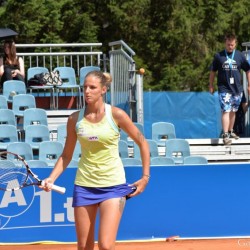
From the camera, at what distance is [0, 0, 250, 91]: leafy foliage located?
24188 millimetres

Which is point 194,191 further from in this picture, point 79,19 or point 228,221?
point 79,19

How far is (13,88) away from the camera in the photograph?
1592 centimetres

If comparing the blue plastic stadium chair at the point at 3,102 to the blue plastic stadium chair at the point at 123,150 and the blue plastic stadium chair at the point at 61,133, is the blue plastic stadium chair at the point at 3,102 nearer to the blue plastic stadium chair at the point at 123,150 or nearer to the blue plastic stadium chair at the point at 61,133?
the blue plastic stadium chair at the point at 61,133

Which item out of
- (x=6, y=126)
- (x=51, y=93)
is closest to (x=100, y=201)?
(x=6, y=126)

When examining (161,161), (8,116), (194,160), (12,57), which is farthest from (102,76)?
(12,57)

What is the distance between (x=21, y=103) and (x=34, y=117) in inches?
24.2

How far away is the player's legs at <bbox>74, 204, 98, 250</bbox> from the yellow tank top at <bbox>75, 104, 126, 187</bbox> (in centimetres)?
21

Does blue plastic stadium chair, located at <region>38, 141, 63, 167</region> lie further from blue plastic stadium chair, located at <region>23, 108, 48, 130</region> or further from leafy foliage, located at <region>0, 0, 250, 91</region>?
leafy foliage, located at <region>0, 0, 250, 91</region>

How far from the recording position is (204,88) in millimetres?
24391

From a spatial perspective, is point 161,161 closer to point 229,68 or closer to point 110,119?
point 229,68

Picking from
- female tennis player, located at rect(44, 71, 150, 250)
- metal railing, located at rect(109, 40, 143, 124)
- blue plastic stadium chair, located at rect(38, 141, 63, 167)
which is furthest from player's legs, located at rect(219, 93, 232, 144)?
female tennis player, located at rect(44, 71, 150, 250)

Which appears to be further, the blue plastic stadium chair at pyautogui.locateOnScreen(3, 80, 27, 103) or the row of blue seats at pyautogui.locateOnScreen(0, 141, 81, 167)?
the blue plastic stadium chair at pyautogui.locateOnScreen(3, 80, 27, 103)

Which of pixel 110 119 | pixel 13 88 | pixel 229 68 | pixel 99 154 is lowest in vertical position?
pixel 99 154

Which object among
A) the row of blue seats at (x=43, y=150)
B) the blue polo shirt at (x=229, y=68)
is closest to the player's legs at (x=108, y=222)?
the row of blue seats at (x=43, y=150)
